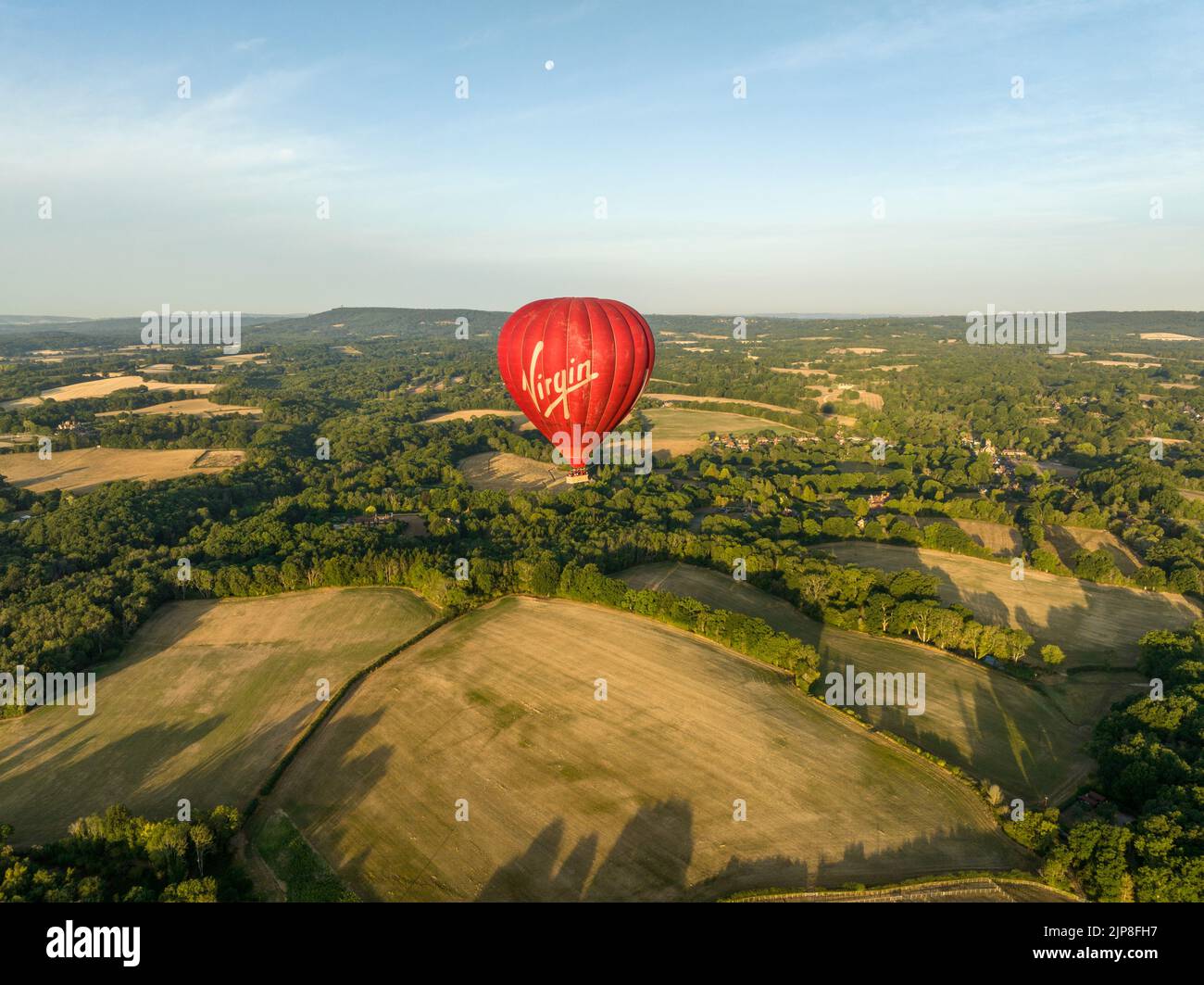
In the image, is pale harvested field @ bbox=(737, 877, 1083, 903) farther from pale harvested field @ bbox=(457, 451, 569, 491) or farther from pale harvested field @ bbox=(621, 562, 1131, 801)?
pale harvested field @ bbox=(457, 451, 569, 491)

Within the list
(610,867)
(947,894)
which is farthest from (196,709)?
(947,894)

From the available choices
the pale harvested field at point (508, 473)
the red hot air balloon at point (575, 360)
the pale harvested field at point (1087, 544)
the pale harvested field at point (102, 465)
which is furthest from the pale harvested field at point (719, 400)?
the red hot air balloon at point (575, 360)

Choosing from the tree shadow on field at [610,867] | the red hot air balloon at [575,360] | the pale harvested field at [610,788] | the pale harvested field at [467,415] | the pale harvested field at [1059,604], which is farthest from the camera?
the pale harvested field at [467,415]

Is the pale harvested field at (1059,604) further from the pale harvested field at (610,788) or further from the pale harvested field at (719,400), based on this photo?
the pale harvested field at (719,400)

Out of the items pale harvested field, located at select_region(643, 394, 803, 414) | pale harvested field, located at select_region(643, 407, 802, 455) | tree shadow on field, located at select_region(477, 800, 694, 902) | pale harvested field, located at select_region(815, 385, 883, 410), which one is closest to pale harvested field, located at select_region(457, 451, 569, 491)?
pale harvested field, located at select_region(643, 407, 802, 455)

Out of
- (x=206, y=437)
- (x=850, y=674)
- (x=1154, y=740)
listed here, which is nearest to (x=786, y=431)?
(x=850, y=674)

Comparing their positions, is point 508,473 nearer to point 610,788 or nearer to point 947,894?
point 610,788
